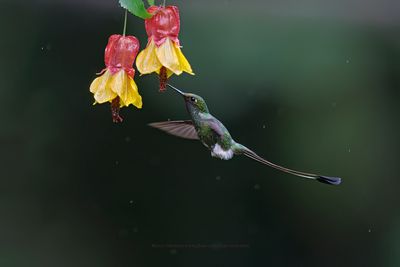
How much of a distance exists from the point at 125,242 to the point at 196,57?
0.93 meters

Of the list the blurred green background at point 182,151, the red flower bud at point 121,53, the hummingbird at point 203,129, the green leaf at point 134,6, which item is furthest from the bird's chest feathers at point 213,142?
the blurred green background at point 182,151

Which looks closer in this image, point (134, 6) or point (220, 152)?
point (134, 6)

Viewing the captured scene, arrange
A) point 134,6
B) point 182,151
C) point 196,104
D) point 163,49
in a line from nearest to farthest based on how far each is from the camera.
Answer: point 134,6 → point 163,49 → point 196,104 → point 182,151

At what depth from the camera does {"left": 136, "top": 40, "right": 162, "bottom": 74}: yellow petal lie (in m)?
1.05

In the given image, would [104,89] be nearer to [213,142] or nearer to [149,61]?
[149,61]

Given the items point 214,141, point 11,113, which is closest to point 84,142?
point 11,113

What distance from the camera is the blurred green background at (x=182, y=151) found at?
354cm

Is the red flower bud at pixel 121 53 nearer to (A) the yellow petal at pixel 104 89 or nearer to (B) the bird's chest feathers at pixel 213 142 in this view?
(A) the yellow petal at pixel 104 89

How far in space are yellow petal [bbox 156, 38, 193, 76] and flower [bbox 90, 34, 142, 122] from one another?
2.4 inches

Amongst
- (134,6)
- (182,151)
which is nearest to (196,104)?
(134,6)

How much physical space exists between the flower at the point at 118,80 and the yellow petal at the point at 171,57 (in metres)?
0.06

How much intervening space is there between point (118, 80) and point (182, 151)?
2.52 metres

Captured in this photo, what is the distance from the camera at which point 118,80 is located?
3.64 ft

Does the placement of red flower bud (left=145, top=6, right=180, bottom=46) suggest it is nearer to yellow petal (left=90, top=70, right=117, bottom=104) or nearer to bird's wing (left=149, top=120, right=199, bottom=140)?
yellow petal (left=90, top=70, right=117, bottom=104)
